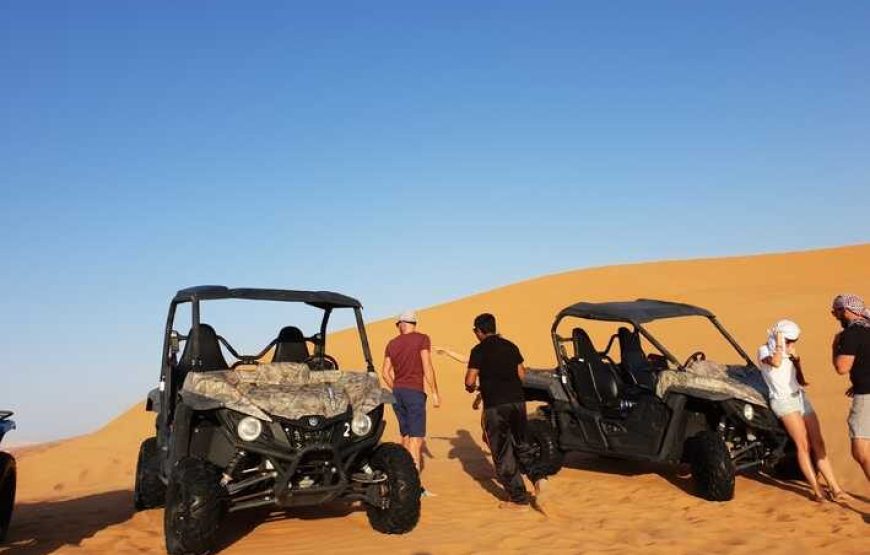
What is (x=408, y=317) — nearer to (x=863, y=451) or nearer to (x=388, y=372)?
(x=388, y=372)

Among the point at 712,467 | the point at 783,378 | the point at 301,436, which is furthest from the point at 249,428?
the point at 783,378

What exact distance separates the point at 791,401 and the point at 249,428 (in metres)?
4.90

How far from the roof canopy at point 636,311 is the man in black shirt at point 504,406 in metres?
1.69

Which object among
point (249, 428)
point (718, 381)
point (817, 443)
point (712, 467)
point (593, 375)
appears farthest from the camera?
point (593, 375)

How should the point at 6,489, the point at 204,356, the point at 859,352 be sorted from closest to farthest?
the point at 859,352 < the point at 204,356 < the point at 6,489

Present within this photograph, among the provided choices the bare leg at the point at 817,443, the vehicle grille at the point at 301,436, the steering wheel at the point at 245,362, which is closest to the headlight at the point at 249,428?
the vehicle grille at the point at 301,436

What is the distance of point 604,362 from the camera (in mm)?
9422

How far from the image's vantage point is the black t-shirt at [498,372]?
25.0 feet

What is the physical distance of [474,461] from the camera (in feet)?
39.4

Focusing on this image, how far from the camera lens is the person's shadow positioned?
366 inches

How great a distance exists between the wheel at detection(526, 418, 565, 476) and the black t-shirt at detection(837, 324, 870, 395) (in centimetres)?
363

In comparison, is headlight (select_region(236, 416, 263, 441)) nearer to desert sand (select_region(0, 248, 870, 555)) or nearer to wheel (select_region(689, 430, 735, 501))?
desert sand (select_region(0, 248, 870, 555))

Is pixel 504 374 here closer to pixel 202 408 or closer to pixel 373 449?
pixel 373 449

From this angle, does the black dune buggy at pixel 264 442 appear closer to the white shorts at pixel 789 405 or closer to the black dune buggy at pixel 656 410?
the black dune buggy at pixel 656 410
